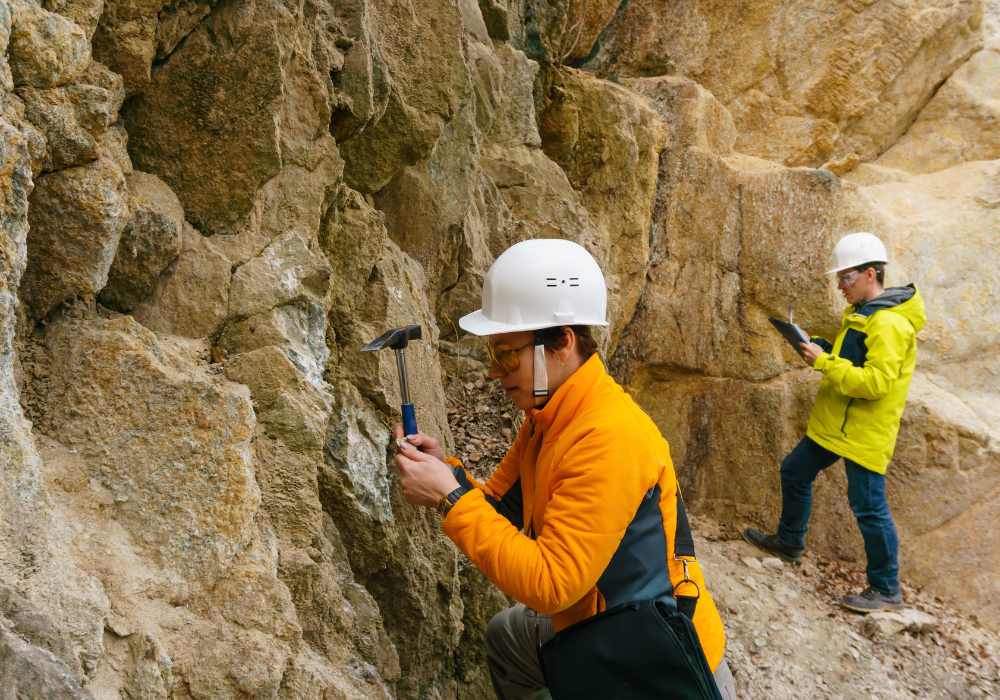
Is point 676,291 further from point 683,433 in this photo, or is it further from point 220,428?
point 220,428

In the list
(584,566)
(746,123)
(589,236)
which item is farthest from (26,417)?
(746,123)

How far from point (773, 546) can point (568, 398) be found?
500cm

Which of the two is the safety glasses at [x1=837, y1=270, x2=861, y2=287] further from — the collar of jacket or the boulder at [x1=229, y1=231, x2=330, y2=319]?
the boulder at [x1=229, y1=231, x2=330, y2=319]

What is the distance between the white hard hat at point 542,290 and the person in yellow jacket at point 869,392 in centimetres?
357

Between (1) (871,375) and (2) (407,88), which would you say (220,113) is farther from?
(1) (871,375)

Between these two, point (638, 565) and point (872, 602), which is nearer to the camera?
point (638, 565)

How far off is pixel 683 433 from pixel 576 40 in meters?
4.25

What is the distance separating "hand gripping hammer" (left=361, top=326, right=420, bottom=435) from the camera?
312 centimetres

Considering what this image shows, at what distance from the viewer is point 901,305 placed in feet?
20.0

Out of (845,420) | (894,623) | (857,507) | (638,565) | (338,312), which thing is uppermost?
(338,312)

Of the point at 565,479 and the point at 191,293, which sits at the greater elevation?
the point at 191,293

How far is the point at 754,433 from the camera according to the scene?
25.1ft

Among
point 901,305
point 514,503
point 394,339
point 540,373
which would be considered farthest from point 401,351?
point 901,305

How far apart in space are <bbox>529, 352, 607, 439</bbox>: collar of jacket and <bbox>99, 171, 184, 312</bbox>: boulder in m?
1.66
